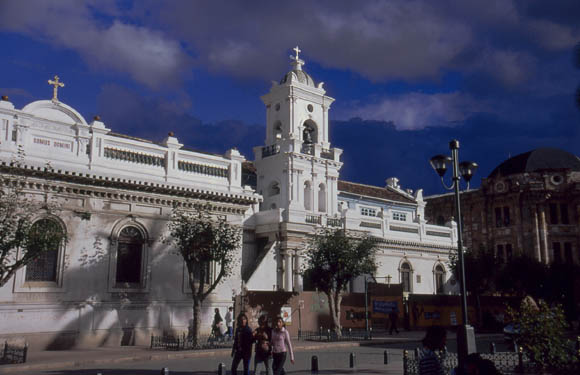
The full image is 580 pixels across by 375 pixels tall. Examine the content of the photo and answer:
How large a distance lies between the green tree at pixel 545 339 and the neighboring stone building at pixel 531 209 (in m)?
35.4

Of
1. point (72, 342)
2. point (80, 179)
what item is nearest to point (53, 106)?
point (80, 179)

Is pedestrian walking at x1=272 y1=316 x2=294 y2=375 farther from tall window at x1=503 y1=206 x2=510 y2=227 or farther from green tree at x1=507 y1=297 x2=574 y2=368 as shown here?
tall window at x1=503 y1=206 x2=510 y2=227

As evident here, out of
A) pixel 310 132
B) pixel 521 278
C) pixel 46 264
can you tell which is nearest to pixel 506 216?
pixel 521 278

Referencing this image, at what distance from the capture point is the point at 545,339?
1393 centimetres

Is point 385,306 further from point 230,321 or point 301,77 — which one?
point 301,77

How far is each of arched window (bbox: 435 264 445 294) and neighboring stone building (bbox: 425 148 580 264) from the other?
8.41m

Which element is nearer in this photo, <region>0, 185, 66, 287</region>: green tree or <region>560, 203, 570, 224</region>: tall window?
<region>0, 185, 66, 287</region>: green tree

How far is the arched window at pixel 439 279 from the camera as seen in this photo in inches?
1663

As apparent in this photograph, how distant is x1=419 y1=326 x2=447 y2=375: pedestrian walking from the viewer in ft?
27.1

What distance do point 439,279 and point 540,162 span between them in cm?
1844

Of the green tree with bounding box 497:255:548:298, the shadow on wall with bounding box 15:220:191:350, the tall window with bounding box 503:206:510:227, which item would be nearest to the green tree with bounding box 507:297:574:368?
the shadow on wall with bounding box 15:220:191:350

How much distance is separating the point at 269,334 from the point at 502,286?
90.9 ft

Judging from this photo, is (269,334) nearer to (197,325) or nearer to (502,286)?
(197,325)

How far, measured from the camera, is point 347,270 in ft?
91.4
